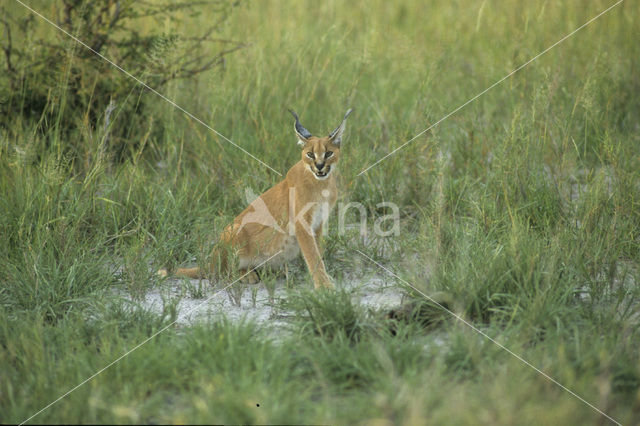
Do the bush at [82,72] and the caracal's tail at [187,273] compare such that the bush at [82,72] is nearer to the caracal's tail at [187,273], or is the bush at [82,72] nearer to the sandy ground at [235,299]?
the caracal's tail at [187,273]

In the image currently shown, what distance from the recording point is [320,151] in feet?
13.1

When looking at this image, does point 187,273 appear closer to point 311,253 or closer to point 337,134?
point 311,253

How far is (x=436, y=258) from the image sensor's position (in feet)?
12.7

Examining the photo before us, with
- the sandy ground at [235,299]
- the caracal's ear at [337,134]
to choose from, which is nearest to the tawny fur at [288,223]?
the caracal's ear at [337,134]

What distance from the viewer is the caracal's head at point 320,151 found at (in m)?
4.01

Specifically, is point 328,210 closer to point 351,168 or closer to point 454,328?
point 351,168

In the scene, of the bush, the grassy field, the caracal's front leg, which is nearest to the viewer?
the grassy field

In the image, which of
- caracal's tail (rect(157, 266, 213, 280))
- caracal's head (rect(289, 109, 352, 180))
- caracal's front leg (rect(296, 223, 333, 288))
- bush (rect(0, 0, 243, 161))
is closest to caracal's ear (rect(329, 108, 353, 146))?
caracal's head (rect(289, 109, 352, 180))

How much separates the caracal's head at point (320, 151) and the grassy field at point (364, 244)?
2.28 feet

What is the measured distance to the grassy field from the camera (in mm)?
2760

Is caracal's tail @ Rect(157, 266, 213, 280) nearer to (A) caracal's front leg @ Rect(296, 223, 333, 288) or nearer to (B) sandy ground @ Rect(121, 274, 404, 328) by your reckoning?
(B) sandy ground @ Rect(121, 274, 404, 328)

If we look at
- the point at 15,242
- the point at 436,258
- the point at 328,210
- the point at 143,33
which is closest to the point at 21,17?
the point at 143,33

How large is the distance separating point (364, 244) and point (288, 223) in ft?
2.49

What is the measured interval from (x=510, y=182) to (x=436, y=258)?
1244mm
